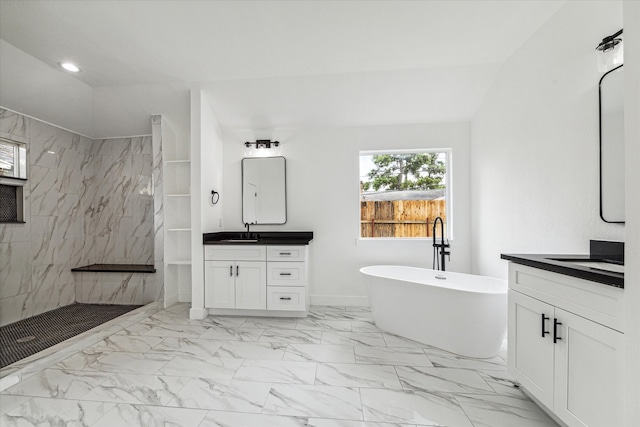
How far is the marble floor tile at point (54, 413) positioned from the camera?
1.53m

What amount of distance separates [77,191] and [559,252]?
537cm

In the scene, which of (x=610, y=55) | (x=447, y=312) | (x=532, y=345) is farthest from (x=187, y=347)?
(x=610, y=55)

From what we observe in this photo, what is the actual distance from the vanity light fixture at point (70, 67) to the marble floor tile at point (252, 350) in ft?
10.1

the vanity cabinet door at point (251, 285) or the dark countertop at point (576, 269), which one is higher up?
the dark countertop at point (576, 269)

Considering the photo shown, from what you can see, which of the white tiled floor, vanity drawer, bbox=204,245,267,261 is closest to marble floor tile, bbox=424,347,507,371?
the white tiled floor

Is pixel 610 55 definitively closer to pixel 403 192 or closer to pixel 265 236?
pixel 403 192

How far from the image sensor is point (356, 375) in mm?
1980

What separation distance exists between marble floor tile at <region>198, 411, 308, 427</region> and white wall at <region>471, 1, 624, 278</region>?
207 cm

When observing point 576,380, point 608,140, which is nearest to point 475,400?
point 576,380

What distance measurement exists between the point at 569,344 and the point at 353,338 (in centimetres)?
163

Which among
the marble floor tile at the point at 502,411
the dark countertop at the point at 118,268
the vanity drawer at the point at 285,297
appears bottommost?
the marble floor tile at the point at 502,411

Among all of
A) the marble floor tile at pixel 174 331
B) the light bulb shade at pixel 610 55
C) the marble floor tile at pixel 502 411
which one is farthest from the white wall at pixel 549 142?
the marble floor tile at pixel 174 331

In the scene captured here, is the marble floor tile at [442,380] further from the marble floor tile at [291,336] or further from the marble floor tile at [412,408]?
the marble floor tile at [291,336]

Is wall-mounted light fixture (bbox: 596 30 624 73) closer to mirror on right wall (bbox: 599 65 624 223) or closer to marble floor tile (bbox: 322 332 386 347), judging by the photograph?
mirror on right wall (bbox: 599 65 624 223)
